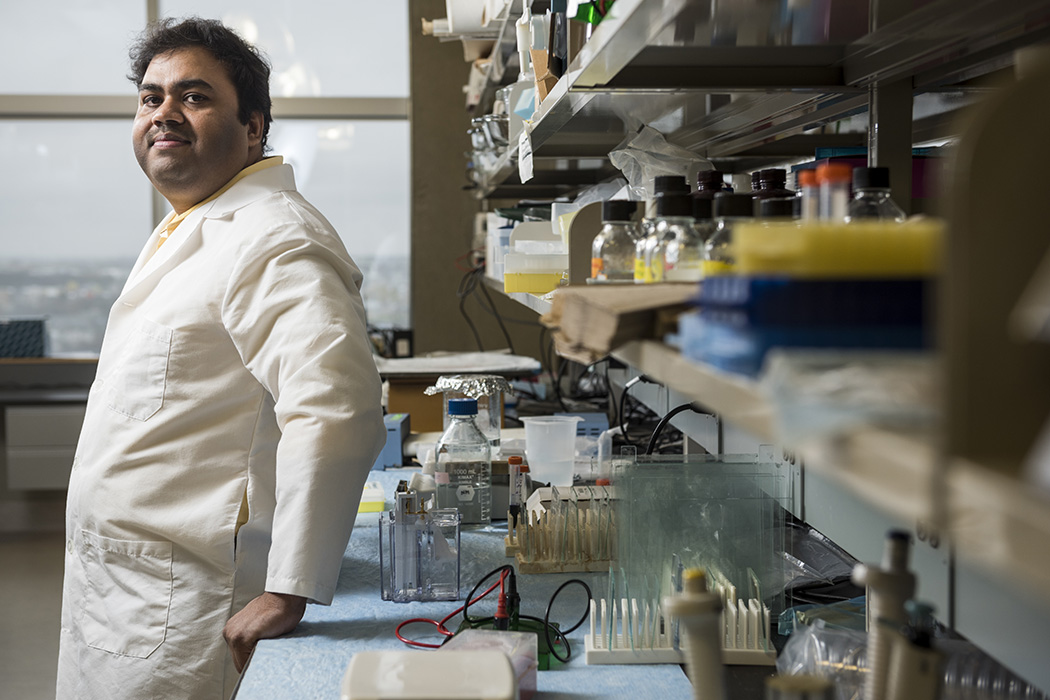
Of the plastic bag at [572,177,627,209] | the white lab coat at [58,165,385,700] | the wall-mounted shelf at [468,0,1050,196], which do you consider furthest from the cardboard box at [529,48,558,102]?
the white lab coat at [58,165,385,700]

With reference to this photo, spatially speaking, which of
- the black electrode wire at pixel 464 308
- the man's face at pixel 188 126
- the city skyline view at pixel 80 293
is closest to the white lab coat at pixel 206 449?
the man's face at pixel 188 126

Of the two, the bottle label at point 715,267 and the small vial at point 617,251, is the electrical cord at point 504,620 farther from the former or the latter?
the bottle label at point 715,267

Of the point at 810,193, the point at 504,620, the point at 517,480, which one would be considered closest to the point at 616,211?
the point at 810,193

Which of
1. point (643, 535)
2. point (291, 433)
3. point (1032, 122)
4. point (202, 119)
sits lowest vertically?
point (643, 535)

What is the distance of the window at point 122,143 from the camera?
5.32 metres

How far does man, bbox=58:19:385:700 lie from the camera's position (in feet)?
5.04

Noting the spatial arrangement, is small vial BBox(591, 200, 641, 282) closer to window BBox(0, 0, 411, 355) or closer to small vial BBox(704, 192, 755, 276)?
small vial BBox(704, 192, 755, 276)

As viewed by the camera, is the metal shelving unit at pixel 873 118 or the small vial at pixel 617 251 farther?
the small vial at pixel 617 251

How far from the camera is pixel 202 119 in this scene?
1.98 metres

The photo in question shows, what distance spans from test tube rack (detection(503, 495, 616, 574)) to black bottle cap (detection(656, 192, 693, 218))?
102 centimetres

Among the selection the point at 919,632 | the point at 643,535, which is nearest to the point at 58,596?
the point at 643,535

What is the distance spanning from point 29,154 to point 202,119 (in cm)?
409

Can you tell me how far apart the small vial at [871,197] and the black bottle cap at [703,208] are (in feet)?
0.53

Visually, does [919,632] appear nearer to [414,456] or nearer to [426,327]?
[414,456]
